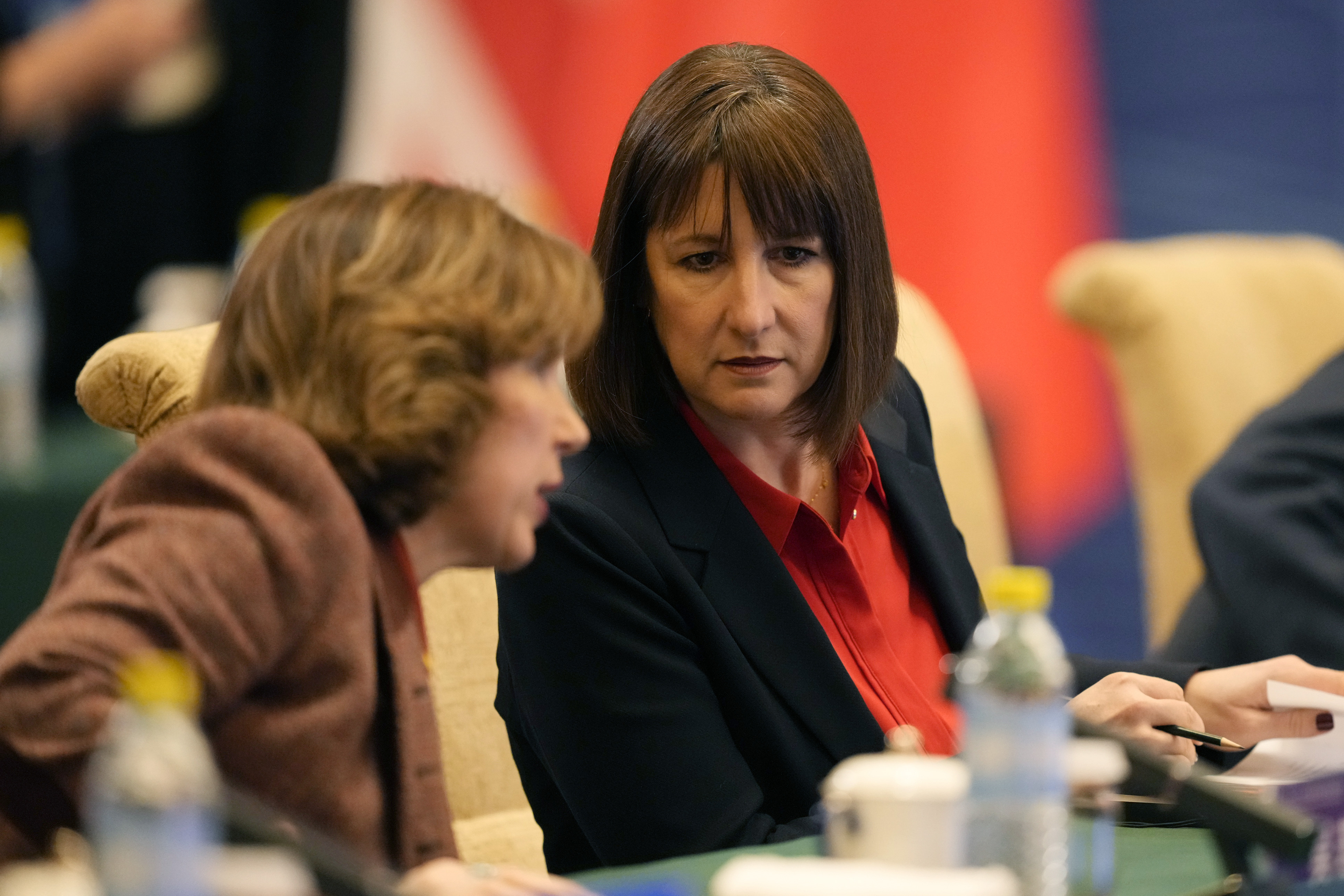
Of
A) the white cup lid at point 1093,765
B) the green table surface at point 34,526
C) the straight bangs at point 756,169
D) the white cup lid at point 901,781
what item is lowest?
the green table surface at point 34,526

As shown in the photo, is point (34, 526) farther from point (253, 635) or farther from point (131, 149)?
point (253, 635)

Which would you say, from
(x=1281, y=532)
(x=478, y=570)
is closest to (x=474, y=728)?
(x=478, y=570)

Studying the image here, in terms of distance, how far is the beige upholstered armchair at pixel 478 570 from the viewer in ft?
4.58

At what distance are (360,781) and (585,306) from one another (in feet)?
1.20

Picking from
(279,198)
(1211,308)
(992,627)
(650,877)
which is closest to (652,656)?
(650,877)

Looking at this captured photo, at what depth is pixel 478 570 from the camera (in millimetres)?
1658

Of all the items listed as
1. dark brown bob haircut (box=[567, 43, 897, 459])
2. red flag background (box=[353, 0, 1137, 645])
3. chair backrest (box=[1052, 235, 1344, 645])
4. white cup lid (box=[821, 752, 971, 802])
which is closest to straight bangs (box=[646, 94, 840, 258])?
dark brown bob haircut (box=[567, 43, 897, 459])

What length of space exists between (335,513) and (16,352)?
2.29 meters

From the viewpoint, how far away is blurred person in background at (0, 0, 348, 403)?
3.19m

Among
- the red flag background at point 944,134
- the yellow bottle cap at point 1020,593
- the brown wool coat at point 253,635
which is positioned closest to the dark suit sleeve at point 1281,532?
the yellow bottle cap at point 1020,593

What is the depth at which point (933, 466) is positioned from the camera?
70.9 inches

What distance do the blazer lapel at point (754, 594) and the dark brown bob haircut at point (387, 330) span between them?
1.42 ft

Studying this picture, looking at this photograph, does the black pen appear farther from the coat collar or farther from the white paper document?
the coat collar

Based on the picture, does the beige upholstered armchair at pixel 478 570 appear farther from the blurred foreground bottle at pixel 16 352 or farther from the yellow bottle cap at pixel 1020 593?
the blurred foreground bottle at pixel 16 352
